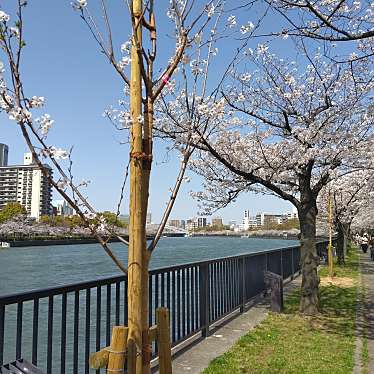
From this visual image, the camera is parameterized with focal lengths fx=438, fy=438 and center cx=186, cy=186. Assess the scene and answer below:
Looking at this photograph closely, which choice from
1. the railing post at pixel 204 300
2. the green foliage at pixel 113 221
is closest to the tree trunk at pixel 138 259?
the green foliage at pixel 113 221

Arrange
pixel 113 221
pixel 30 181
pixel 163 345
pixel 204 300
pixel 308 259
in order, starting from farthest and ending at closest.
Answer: pixel 308 259
pixel 204 300
pixel 30 181
pixel 113 221
pixel 163 345

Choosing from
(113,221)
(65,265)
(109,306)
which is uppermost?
(113,221)

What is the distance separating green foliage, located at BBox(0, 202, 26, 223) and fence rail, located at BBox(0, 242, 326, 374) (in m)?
84.1

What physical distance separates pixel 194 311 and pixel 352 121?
5.94 metres

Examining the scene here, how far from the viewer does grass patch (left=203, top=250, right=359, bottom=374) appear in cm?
532

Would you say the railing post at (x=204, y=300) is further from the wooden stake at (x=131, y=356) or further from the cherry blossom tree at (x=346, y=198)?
the cherry blossom tree at (x=346, y=198)

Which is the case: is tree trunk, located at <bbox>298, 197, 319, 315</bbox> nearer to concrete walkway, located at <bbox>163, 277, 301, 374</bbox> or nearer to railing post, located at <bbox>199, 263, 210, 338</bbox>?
concrete walkway, located at <bbox>163, 277, 301, 374</bbox>

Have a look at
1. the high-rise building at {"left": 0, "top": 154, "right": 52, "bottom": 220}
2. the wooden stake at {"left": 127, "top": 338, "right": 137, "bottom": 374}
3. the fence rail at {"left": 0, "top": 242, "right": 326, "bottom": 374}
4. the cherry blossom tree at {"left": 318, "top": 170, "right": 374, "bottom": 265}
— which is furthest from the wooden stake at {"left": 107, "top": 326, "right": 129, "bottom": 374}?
the cherry blossom tree at {"left": 318, "top": 170, "right": 374, "bottom": 265}

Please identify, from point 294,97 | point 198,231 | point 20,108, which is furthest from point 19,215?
point 20,108

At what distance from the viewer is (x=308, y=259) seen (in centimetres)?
923

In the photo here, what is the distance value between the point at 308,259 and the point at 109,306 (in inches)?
233

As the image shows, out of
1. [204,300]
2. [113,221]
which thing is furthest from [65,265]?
[113,221]

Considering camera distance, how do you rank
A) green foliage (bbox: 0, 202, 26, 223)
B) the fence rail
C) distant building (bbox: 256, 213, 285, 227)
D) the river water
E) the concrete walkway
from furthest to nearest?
distant building (bbox: 256, 213, 285, 227) → green foliage (bbox: 0, 202, 26, 223) → the river water → the concrete walkway → the fence rail

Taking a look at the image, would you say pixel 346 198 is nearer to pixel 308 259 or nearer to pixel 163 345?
pixel 308 259
